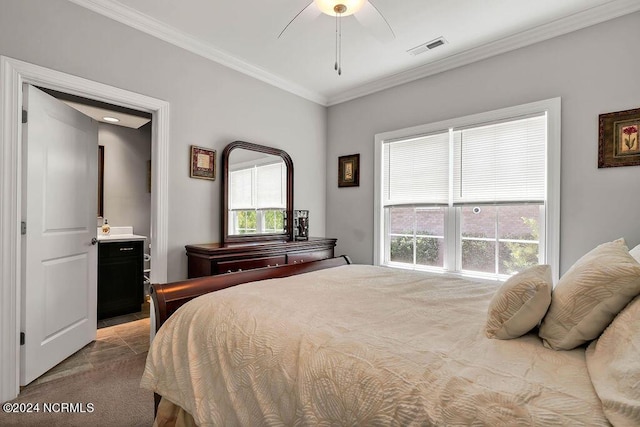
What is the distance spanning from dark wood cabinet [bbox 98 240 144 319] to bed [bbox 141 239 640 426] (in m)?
2.55

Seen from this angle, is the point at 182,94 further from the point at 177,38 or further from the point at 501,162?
the point at 501,162

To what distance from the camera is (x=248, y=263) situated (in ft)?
9.71

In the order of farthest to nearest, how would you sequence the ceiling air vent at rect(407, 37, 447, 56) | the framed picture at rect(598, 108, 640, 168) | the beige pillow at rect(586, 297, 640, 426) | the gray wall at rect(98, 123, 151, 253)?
the gray wall at rect(98, 123, 151, 253), the ceiling air vent at rect(407, 37, 447, 56), the framed picture at rect(598, 108, 640, 168), the beige pillow at rect(586, 297, 640, 426)

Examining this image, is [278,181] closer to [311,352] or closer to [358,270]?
[358,270]

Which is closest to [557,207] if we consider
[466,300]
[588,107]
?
[588,107]

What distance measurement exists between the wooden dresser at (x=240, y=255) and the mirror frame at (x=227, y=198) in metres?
0.21

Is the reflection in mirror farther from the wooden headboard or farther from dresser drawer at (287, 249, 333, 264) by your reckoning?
the wooden headboard

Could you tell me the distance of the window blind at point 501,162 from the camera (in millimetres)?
2809

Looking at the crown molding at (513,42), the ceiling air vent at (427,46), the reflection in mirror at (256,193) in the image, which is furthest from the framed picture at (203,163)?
the ceiling air vent at (427,46)

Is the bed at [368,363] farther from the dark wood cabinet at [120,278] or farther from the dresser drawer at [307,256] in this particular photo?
the dark wood cabinet at [120,278]

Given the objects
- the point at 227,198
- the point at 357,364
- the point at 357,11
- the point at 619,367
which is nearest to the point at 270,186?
the point at 227,198

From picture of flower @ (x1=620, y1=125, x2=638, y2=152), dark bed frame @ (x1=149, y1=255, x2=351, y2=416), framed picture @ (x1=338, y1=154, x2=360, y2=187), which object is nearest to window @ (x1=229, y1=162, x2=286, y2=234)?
framed picture @ (x1=338, y1=154, x2=360, y2=187)

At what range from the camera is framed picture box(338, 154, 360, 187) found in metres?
4.05

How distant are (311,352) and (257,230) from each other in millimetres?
2564
